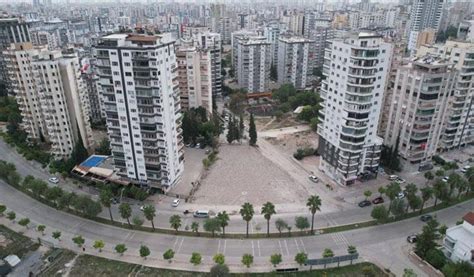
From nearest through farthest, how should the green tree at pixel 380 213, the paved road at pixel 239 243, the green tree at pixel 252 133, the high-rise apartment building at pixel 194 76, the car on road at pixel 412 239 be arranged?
1. the paved road at pixel 239 243
2. the car on road at pixel 412 239
3. the green tree at pixel 380 213
4. the green tree at pixel 252 133
5. the high-rise apartment building at pixel 194 76

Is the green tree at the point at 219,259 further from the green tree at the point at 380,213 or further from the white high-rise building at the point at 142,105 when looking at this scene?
the green tree at the point at 380,213

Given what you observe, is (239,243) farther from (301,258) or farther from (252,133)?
(252,133)

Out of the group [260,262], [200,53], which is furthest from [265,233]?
[200,53]

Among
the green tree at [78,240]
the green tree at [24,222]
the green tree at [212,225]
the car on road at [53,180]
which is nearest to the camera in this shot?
the green tree at [78,240]

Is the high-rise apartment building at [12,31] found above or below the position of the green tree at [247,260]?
above

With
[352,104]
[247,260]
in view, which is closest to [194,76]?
[352,104]

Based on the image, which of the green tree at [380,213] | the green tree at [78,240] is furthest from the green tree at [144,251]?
the green tree at [380,213]

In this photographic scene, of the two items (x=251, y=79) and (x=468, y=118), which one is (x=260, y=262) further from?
(x=251, y=79)
